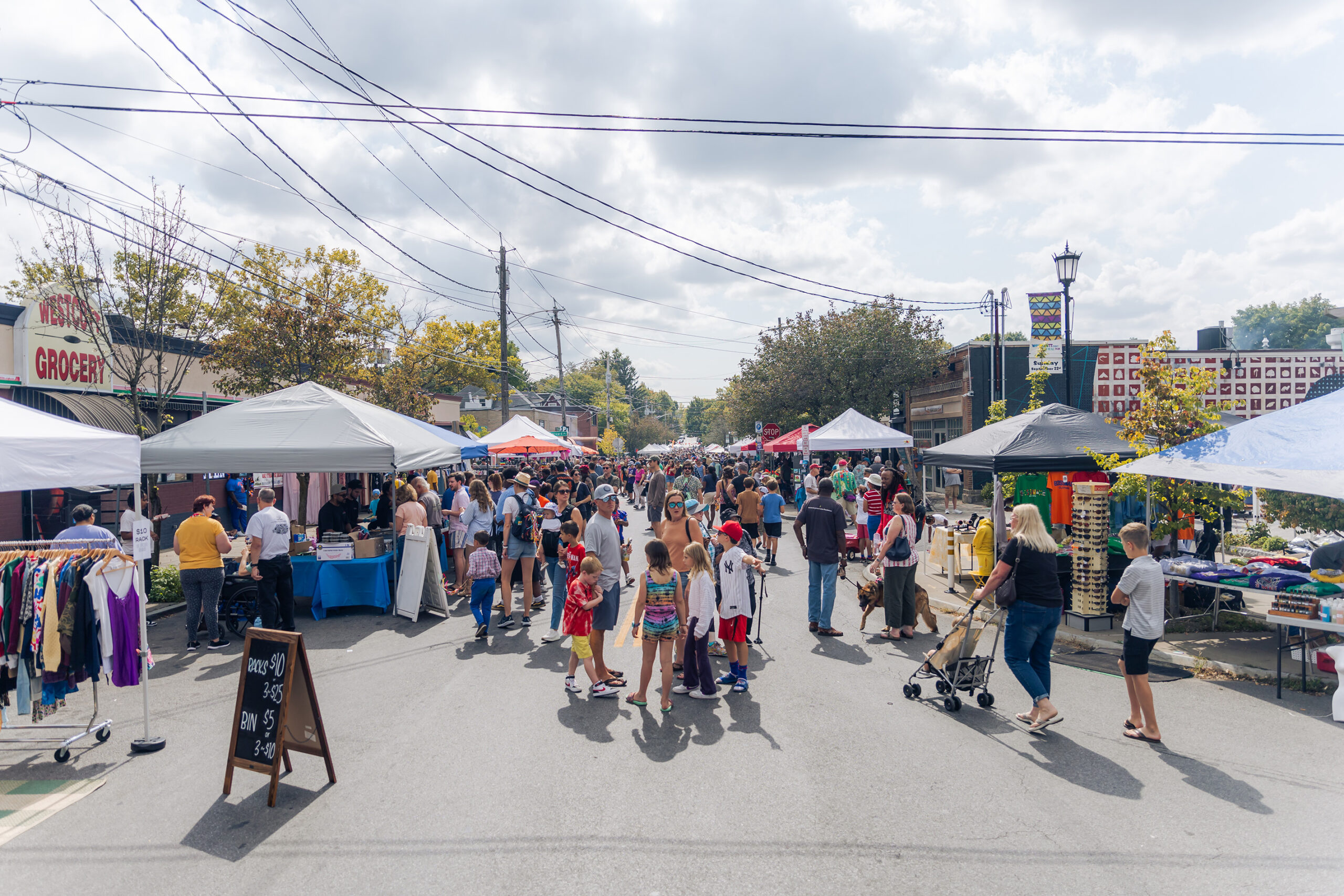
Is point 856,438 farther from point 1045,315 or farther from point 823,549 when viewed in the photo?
point 823,549

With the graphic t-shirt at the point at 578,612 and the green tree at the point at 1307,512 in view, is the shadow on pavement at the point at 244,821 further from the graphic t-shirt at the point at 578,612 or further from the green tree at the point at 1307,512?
the green tree at the point at 1307,512

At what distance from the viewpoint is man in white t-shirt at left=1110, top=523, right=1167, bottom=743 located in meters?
5.68

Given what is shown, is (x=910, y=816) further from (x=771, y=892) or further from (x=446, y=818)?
(x=446, y=818)

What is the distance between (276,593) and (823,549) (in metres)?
6.46

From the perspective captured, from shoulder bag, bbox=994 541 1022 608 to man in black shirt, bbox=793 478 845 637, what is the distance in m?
2.80

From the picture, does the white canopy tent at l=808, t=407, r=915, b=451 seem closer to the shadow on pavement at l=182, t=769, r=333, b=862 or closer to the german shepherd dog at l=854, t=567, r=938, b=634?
the german shepherd dog at l=854, t=567, r=938, b=634

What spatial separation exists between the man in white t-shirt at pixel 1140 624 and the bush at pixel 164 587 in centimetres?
1180

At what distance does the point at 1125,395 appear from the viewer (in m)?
25.5

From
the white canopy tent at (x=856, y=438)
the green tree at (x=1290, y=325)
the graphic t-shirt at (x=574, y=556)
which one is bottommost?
the graphic t-shirt at (x=574, y=556)

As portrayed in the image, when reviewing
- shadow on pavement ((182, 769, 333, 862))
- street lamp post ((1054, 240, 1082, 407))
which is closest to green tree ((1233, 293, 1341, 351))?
street lamp post ((1054, 240, 1082, 407))

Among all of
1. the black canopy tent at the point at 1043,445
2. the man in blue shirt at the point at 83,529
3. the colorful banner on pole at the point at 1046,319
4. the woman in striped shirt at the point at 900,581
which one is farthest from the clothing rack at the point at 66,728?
the colorful banner on pole at the point at 1046,319

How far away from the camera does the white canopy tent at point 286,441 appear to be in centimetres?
1019

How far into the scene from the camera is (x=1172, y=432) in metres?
9.89

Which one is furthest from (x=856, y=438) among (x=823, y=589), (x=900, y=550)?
(x=900, y=550)
